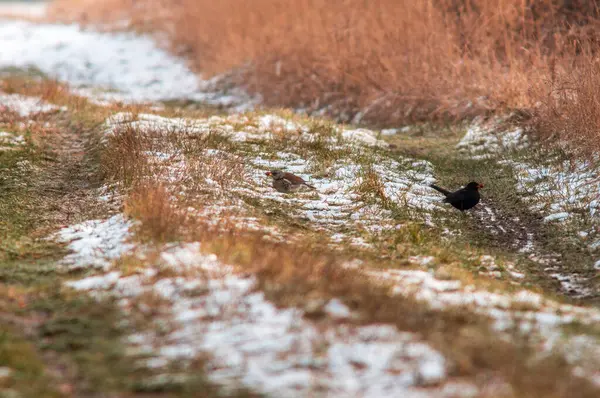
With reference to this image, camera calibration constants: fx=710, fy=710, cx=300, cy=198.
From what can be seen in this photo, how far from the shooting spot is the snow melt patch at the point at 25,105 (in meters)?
11.6

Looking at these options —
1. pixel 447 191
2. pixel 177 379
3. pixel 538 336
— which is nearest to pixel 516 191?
pixel 447 191

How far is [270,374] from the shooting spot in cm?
383

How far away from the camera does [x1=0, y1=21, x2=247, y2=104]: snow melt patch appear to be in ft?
56.1

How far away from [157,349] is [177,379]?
0.41 meters

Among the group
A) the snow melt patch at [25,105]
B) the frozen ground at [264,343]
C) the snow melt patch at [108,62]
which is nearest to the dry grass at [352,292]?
the frozen ground at [264,343]

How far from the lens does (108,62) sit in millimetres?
20734

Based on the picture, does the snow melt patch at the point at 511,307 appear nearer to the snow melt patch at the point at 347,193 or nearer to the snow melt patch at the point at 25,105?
the snow melt patch at the point at 347,193

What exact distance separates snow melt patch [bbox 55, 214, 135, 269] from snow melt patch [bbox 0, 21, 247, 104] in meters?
8.84

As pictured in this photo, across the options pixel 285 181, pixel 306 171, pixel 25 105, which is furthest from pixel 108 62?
pixel 285 181

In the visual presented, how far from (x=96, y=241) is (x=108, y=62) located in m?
15.8

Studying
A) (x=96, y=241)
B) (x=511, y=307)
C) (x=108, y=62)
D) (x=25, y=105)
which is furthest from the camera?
(x=108, y=62)

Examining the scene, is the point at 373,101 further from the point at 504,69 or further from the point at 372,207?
the point at 372,207

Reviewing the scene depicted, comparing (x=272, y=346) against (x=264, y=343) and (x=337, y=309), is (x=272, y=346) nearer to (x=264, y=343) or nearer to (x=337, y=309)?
(x=264, y=343)

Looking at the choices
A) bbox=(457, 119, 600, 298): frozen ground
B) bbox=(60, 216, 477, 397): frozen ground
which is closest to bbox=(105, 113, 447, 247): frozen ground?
bbox=(457, 119, 600, 298): frozen ground
